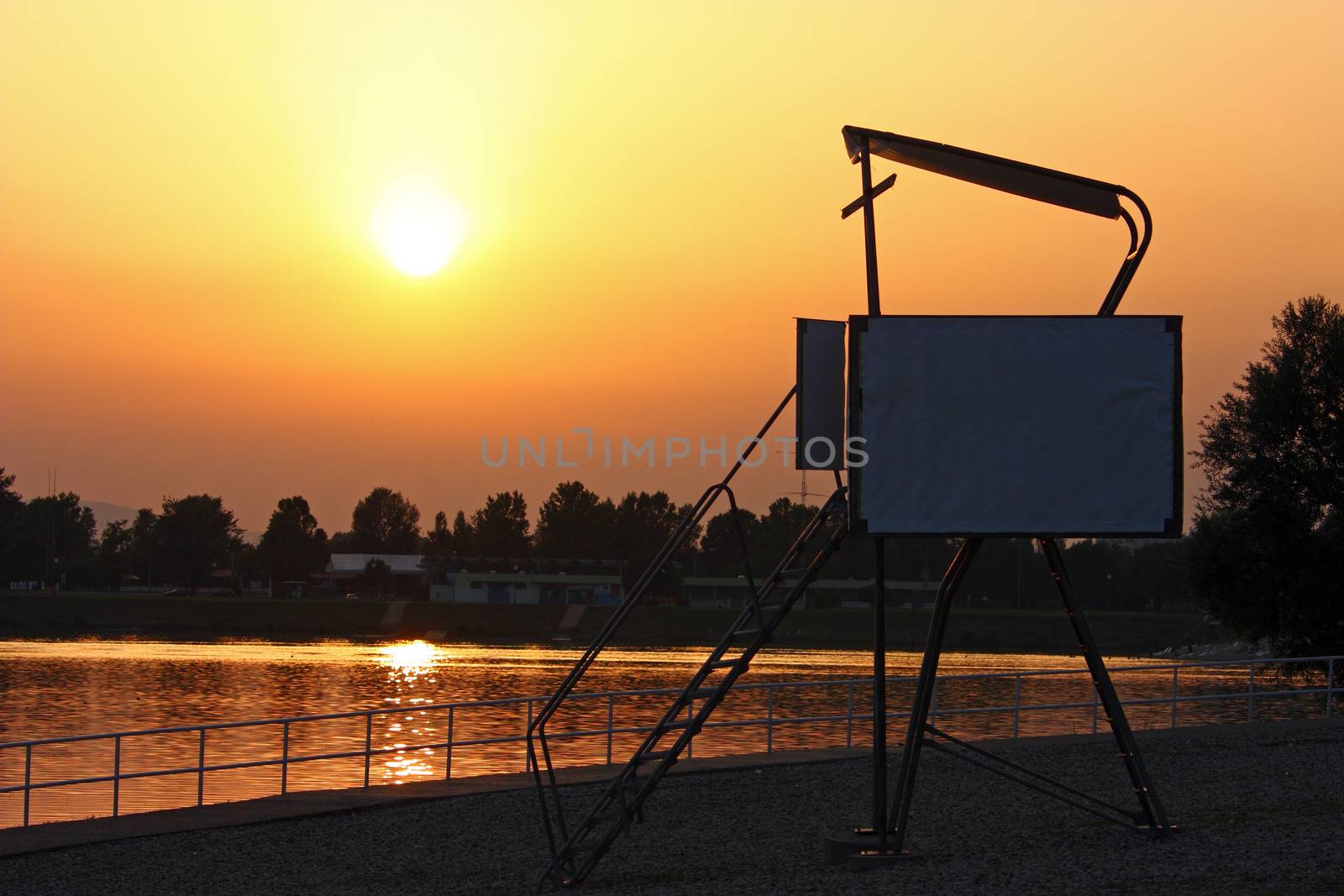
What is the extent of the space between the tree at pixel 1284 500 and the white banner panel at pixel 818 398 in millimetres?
34410

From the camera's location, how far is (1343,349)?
44.8 m

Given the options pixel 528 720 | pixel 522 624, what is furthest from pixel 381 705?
pixel 522 624

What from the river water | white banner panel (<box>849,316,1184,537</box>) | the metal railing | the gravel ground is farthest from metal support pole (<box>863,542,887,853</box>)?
the river water

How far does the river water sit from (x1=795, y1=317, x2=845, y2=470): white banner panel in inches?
224

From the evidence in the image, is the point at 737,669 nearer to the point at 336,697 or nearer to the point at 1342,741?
the point at 1342,741

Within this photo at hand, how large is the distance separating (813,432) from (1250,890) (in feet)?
17.1

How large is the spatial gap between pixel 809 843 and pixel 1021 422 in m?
5.06

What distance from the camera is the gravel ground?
38.7 ft

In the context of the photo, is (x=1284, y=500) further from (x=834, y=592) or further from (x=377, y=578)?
(x=377, y=578)

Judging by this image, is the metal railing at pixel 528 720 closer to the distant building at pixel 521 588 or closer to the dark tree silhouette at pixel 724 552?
the distant building at pixel 521 588

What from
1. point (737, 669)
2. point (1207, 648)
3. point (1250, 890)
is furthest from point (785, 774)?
point (1207, 648)

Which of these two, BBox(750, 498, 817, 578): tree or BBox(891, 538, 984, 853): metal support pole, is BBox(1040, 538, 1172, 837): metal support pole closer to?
BBox(891, 538, 984, 853): metal support pole

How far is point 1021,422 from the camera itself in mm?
12812

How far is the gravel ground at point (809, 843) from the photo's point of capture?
11.8 m
